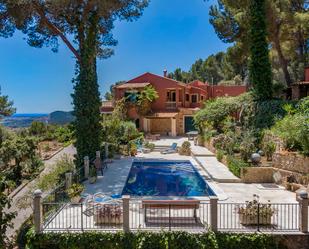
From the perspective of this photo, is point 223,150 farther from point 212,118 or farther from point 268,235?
point 268,235

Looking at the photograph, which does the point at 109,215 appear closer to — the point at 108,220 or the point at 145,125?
the point at 108,220

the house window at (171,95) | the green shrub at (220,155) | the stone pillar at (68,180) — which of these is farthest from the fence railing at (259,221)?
the house window at (171,95)

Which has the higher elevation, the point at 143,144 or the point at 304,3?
the point at 304,3

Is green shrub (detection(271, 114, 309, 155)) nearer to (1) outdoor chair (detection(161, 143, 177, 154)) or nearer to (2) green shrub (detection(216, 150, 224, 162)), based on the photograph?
(2) green shrub (detection(216, 150, 224, 162))

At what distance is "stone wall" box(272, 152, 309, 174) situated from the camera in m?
15.1

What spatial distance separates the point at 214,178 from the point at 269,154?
4.32 m

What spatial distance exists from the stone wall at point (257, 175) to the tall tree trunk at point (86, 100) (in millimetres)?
10912

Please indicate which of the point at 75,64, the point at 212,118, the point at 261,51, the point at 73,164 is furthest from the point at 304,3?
the point at 73,164

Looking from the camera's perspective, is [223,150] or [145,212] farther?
[223,150]

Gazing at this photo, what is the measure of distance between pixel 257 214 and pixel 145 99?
28.2 meters

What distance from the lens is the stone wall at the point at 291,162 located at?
15050 mm

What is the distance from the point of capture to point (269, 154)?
62.0 ft

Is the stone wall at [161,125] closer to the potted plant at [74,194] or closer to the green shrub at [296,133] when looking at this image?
the green shrub at [296,133]

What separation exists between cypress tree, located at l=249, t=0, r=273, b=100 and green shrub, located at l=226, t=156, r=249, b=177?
8.78 meters
